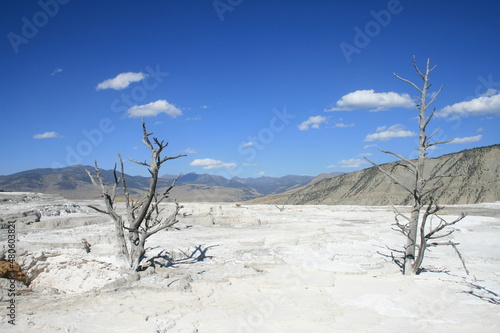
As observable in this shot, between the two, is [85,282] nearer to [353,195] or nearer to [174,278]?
[174,278]

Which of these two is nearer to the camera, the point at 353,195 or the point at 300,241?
the point at 300,241

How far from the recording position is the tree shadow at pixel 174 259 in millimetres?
9063

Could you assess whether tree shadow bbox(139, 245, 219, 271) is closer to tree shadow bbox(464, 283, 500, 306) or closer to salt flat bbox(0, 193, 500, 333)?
salt flat bbox(0, 193, 500, 333)

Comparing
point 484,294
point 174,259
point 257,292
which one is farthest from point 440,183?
point 257,292

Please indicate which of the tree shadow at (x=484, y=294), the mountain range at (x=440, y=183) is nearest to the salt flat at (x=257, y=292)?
the tree shadow at (x=484, y=294)

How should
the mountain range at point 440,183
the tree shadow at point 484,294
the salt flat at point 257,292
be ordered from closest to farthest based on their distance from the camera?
the salt flat at point 257,292, the tree shadow at point 484,294, the mountain range at point 440,183

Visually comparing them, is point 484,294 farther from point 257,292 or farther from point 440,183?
point 440,183

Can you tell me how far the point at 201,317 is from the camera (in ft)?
18.2

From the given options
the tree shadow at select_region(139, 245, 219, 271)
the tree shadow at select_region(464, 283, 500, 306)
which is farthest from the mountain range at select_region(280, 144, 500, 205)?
the tree shadow at select_region(139, 245, 219, 271)

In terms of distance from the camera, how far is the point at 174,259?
35.3 ft

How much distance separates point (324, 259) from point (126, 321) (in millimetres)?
7253

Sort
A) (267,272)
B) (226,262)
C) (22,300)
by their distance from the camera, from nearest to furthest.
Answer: (22,300)
(267,272)
(226,262)

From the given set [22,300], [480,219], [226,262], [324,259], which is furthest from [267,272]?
[480,219]

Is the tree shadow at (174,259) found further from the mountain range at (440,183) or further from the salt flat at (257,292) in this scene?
the mountain range at (440,183)
